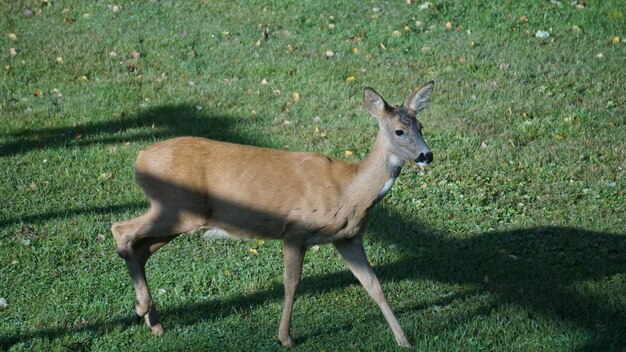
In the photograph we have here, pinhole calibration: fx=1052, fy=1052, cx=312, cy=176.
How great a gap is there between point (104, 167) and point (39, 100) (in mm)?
2503

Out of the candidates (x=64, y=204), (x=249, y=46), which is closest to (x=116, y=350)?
(x=64, y=204)

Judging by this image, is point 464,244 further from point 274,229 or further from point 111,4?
point 111,4

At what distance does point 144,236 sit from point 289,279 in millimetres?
1033

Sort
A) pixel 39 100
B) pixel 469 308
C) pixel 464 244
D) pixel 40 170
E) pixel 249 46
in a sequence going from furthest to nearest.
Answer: pixel 249 46 < pixel 39 100 < pixel 40 170 < pixel 464 244 < pixel 469 308

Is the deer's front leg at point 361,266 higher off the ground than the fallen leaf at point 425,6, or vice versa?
the deer's front leg at point 361,266

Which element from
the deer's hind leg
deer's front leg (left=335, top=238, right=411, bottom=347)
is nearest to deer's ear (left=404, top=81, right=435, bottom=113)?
deer's front leg (left=335, top=238, right=411, bottom=347)

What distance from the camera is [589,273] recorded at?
782 cm

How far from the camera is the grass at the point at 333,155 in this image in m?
7.07

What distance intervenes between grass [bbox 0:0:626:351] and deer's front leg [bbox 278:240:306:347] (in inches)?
7.2

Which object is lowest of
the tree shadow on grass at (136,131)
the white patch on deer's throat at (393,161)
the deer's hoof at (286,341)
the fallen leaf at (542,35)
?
the tree shadow on grass at (136,131)

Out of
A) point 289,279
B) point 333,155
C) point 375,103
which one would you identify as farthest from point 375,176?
point 333,155

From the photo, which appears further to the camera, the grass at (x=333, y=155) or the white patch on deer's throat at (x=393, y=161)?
the grass at (x=333, y=155)

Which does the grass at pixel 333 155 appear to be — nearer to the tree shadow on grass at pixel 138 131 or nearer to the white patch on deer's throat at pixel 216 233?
the tree shadow on grass at pixel 138 131

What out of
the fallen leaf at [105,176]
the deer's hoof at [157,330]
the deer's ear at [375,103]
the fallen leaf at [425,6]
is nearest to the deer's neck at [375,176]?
the deer's ear at [375,103]
